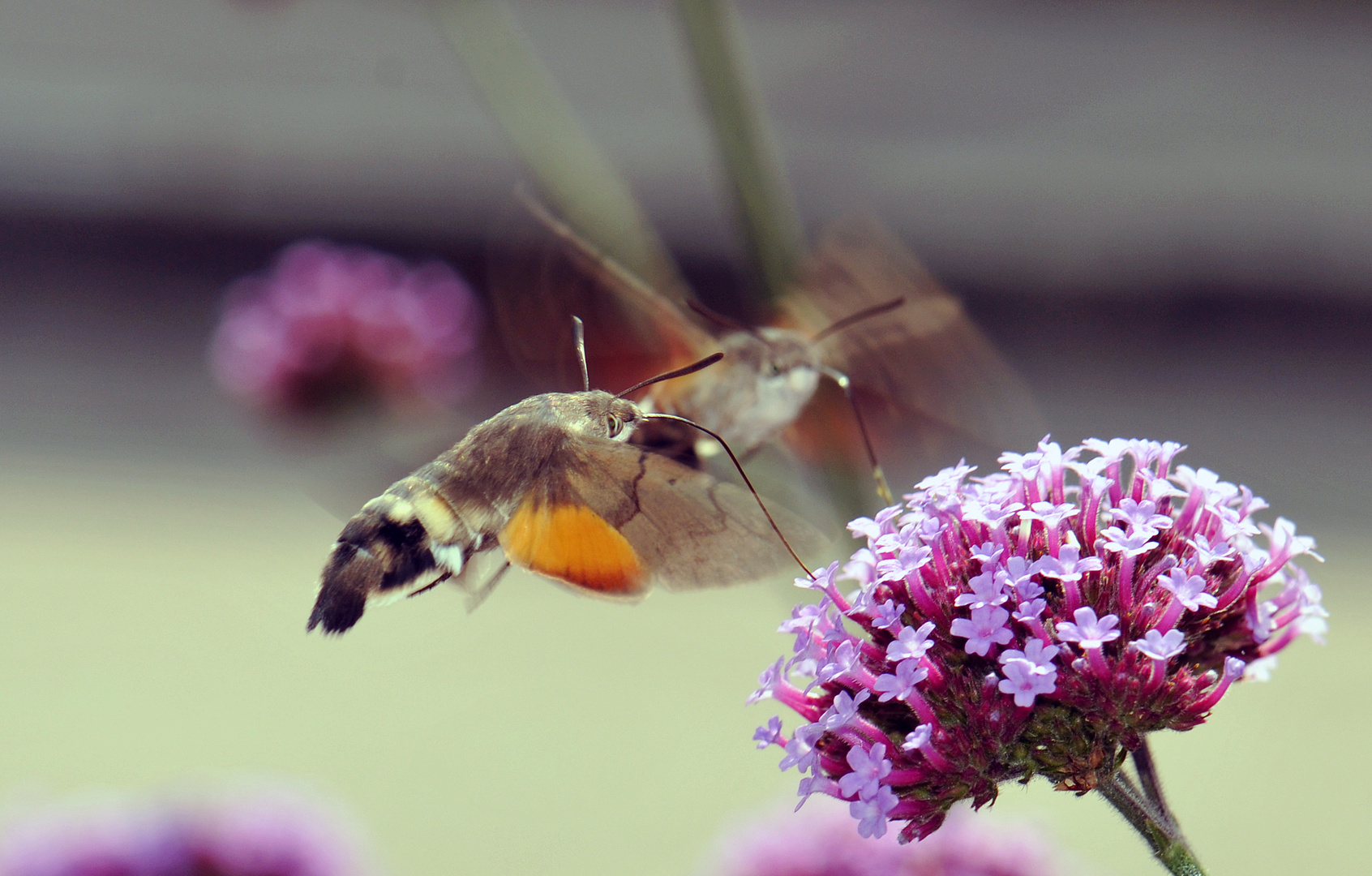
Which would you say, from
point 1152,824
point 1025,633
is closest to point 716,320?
point 1025,633

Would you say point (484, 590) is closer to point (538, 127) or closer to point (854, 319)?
point (854, 319)

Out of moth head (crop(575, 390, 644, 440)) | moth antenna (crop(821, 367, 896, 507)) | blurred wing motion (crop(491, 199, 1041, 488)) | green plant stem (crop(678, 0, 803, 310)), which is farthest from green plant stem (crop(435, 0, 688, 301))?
moth head (crop(575, 390, 644, 440))

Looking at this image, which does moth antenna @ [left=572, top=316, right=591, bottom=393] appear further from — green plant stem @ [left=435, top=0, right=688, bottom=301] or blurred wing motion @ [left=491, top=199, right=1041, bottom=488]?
green plant stem @ [left=435, top=0, right=688, bottom=301]

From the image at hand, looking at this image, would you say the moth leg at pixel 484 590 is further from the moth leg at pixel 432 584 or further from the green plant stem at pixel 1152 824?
the green plant stem at pixel 1152 824

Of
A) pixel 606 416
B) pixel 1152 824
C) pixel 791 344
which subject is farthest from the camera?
pixel 791 344

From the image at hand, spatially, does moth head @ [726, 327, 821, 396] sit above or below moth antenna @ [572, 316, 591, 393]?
below

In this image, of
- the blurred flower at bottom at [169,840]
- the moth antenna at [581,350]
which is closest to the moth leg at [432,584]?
the moth antenna at [581,350]
